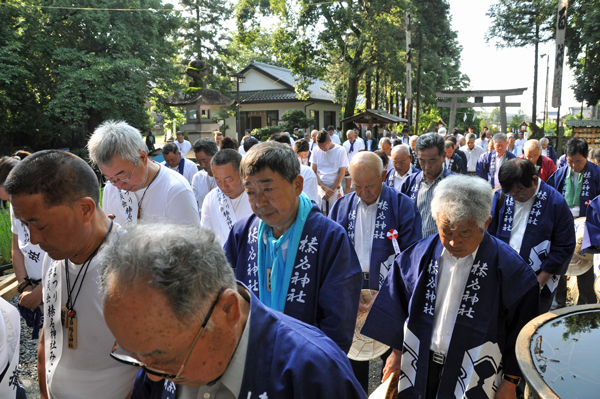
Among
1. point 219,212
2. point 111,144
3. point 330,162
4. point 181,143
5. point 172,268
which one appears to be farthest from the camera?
point 181,143

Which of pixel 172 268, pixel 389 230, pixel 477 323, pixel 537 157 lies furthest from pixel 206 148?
pixel 537 157

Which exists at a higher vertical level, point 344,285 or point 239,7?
point 239,7

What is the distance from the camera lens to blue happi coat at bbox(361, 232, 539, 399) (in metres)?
2.31

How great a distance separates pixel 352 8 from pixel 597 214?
2062 centimetres

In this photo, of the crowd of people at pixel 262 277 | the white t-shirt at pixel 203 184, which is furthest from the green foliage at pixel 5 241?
the white t-shirt at pixel 203 184

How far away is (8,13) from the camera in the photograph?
1675 cm

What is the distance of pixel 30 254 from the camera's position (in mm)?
3502

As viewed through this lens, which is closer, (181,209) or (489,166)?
(181,209)

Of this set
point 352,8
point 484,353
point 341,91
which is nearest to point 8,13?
point 352,8

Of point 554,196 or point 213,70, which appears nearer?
point 554,196

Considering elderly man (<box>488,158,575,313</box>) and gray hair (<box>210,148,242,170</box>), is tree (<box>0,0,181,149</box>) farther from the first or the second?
elderly man (<box>488,158,575,313</box>)

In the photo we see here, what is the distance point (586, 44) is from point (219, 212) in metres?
23.2

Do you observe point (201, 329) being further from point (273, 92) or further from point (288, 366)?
point (273, 92)

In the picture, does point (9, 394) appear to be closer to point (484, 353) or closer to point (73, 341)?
point (73, 341)
